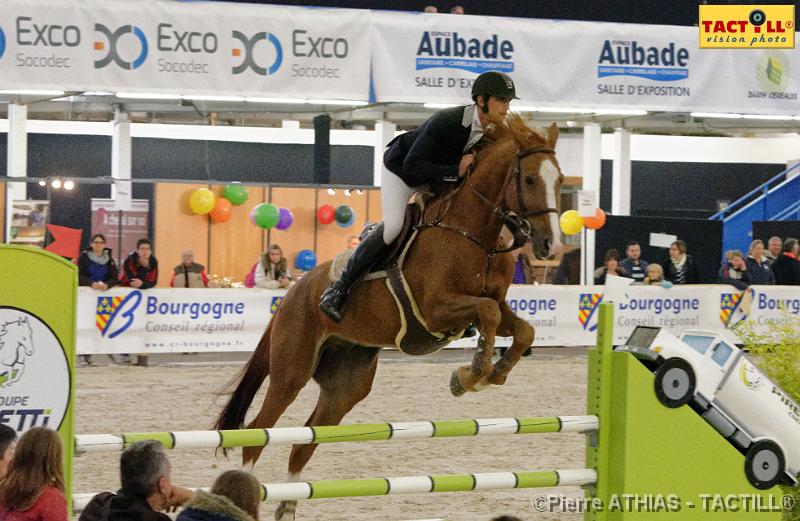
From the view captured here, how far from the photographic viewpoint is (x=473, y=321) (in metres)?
4.53

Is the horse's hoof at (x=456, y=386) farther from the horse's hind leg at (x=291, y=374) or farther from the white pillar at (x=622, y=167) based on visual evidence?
the white pillar at (x=622, y=167)

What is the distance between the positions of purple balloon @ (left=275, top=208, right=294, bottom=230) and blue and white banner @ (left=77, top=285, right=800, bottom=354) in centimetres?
180

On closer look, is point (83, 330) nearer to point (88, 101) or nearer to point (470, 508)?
point (88, 101)

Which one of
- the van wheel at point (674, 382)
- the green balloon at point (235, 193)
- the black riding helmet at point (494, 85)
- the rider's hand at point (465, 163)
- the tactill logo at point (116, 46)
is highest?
the tactill logo at point (116, 46)

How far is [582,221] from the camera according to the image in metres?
12.4

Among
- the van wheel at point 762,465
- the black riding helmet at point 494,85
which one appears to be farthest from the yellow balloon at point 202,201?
the van wheel at point 762,465

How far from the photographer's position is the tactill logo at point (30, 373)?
10.9 feet

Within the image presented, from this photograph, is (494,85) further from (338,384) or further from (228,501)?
(228,501)

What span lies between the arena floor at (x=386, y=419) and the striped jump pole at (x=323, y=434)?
47.6 inches

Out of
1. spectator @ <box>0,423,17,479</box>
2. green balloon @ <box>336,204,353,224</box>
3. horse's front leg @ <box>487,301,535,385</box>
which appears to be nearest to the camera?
spectator @ <box>0,423,17,479</box>

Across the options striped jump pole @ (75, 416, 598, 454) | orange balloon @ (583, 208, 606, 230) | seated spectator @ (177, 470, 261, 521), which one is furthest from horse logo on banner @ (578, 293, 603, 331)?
seated spectator @ (177, 470, 261, 521)

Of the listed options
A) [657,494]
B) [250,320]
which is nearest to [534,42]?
[250,320]

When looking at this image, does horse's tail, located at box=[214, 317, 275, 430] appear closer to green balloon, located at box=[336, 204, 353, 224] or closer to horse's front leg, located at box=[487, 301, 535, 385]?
horse's front leg, located at box=[487, 301, 535, 385]

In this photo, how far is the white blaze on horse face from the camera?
432 cm
